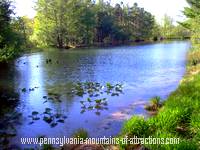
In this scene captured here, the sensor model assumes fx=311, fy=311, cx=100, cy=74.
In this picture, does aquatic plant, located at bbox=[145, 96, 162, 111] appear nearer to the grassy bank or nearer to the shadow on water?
the grassy bank

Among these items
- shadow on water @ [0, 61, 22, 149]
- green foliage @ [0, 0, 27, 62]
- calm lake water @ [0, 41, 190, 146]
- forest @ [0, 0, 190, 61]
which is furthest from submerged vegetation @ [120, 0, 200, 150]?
forest @ [0, 0, 190, 61]

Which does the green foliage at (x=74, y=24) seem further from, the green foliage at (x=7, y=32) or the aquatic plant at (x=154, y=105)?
Result: the aquatic plant at (x=154, y=105)

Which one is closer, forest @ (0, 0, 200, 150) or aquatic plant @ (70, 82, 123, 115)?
forest @ (0, 0, 200, 150)

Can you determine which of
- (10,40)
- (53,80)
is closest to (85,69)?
(53,80)

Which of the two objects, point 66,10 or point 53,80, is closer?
point 53,80

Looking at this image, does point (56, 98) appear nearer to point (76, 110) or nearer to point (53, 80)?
point (76, 110)

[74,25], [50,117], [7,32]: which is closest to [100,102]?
[50,117]

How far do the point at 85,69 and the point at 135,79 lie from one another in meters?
8.66

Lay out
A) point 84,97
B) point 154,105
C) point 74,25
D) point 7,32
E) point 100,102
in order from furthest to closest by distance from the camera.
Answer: point 74,25 < point 7,32 < point 84,97 < point 100,102 < point 154,105

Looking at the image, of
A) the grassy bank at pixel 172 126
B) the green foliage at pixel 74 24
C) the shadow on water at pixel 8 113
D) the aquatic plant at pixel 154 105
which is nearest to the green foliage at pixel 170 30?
the green foliage at pixel 74 24

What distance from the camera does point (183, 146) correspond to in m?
8.22

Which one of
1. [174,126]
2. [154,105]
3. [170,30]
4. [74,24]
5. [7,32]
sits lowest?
[154,105]

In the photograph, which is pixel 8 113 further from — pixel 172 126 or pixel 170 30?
pixel 170 30

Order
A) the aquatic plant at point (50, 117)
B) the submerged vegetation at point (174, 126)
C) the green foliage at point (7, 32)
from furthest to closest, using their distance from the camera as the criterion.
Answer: the green foliage at point (7, 32) < the aquatic plant at point (50, 117) < the submerged vegetation at point (174, 126)
